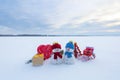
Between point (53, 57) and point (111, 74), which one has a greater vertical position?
point (53, 57)

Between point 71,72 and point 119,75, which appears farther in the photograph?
point 71,72

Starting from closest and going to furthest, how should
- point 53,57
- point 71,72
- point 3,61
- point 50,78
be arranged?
1. point 50,78
2. point 71,72
3. point 53,57
4. point 3,61

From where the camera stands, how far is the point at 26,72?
1.62 meters

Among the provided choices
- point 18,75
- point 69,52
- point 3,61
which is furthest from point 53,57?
point 3,61

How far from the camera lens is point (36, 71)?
Answer: 163cm

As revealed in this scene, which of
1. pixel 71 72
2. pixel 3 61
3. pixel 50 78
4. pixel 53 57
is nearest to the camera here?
pixel 50 78

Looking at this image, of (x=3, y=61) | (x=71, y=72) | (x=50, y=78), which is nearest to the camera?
(x=50, y=78)

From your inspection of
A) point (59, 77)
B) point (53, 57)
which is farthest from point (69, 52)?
point (59, 77)

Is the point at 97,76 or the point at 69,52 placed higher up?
the point at 69,52

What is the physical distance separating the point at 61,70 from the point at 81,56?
0.49m

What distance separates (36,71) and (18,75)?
7.6 inches

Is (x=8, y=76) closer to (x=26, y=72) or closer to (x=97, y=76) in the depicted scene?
(x=26, y=72)

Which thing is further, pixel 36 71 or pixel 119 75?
pixel 36 71

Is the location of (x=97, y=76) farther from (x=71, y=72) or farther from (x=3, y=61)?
(x=3, y=61)
